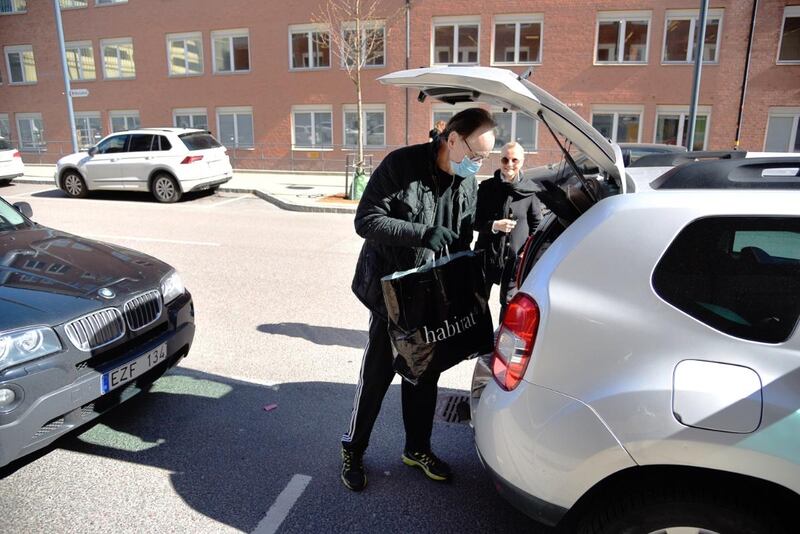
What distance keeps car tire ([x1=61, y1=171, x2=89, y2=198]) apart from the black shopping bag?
1470cm

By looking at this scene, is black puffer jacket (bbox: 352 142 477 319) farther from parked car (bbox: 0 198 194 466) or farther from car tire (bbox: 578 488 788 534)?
parked car (bbox: 0 198 194 466)

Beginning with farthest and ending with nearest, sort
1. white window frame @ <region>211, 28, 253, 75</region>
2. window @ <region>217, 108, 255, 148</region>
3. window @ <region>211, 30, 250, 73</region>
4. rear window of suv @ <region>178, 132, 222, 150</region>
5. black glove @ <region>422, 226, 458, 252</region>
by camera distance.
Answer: window @ <region>217, 108, 255, 148</region> → window @ <region>211, 30, 250, 73</region> → white window frame @ <region>211, 28, 253, 75</region> → rear window of suv @ <region>178, 132, 222, 150</region> → black glove @ <region>422, 226, 458, 252</region>

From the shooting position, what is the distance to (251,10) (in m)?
21.6

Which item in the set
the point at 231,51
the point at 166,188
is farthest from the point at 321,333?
the point at 231,51

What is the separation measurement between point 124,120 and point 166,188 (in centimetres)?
1338

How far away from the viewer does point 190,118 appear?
76.9 ft

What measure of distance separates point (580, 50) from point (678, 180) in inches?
753

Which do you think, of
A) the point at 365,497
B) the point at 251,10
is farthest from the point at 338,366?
the point at 251,10

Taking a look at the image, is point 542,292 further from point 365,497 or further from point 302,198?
point 302,198

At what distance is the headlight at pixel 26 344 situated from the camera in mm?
2508

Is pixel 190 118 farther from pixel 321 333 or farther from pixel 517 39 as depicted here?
pixel 321 333

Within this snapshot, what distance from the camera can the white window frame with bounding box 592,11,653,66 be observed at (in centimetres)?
1861

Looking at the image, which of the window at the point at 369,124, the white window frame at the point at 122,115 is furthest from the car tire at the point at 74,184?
the white window frame at the point at 122,115

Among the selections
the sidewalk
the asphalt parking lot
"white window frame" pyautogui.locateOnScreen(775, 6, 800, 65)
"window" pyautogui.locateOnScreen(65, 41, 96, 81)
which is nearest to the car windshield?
the asphalt parking lot
